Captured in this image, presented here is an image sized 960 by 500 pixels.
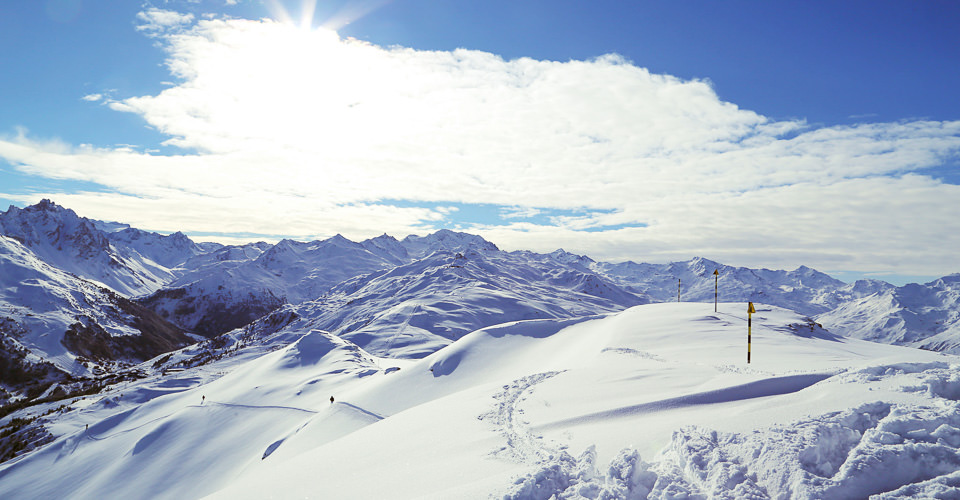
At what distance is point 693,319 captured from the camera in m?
35.1

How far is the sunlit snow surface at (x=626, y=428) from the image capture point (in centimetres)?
774

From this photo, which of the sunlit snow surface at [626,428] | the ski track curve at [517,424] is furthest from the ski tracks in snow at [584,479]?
the ski track curve at [517,424]

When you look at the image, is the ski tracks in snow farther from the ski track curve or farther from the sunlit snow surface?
the ski track curve

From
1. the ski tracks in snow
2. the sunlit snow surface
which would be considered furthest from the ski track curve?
the ski tracks in snow

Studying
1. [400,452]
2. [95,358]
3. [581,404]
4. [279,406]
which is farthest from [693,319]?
[95,358]

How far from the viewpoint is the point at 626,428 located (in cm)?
1203

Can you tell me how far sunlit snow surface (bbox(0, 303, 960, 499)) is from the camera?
305 inches

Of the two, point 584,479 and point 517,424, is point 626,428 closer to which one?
point 584,479

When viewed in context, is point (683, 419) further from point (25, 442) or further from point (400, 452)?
point (25, 442)

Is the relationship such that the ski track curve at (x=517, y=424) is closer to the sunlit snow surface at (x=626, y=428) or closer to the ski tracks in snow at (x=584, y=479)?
the sunlit snow surface at (x=626, y=428)

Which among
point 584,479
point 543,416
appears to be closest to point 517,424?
point 543,416

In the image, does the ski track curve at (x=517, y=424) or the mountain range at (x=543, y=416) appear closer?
the mountain range at (x=543, y=416)

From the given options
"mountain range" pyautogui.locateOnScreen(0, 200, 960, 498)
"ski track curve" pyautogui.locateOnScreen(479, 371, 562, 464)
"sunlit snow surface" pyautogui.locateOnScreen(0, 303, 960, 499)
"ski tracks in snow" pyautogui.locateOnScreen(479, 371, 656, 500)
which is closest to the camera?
"sunlit snow surface" pyautogui.locateOnScreen(0, 303, 960, 499)

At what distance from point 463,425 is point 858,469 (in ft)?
37.9
